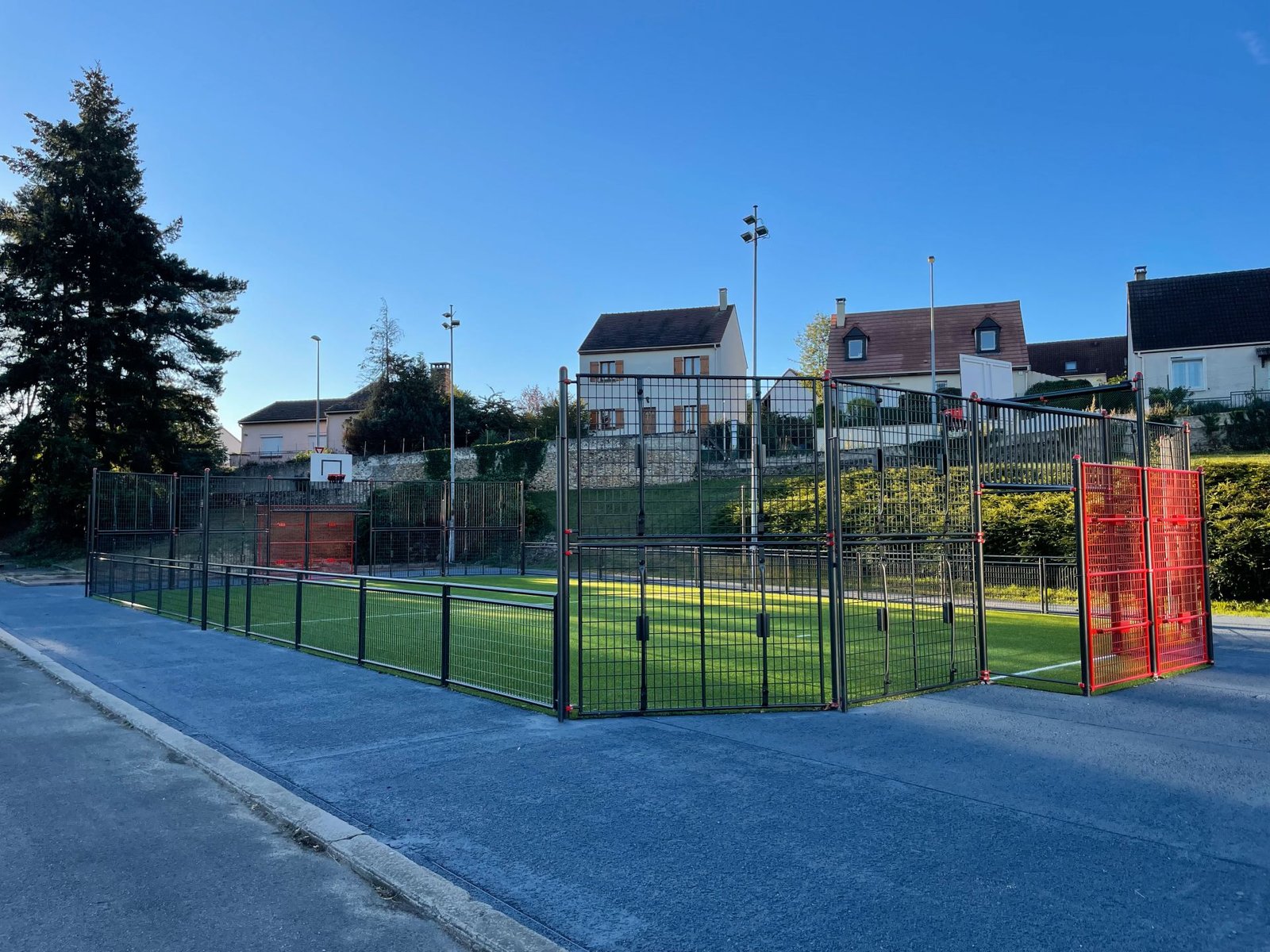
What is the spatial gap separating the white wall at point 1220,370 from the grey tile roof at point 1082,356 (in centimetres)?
1973

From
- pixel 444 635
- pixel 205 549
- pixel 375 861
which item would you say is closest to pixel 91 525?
pixel 205 549

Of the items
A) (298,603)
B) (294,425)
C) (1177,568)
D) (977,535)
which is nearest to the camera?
(977,535)

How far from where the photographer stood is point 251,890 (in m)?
3.93

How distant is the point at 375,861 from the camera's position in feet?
13.8

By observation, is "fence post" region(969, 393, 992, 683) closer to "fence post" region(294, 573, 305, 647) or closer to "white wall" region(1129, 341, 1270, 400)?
"fence post" region(294, 573, 305, 647)

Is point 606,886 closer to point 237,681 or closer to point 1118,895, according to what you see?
point 1118,895

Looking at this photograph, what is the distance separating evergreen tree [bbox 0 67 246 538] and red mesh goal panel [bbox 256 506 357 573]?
14608mm

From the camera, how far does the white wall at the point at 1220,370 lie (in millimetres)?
35906

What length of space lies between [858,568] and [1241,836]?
4.63m

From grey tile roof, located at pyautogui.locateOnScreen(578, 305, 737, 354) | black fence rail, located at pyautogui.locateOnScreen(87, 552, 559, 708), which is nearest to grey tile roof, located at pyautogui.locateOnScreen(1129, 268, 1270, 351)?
grey tile roof, located at pyautogui.locateOnScreen(578, 305, 737, 354)

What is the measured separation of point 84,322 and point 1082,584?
40427 millimetres

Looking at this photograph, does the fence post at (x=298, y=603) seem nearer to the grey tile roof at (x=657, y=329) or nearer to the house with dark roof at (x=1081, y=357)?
the grey tile roof at (x=657, y=329)

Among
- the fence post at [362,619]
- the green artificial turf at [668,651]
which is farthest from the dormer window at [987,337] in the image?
the fence post at [362,619]

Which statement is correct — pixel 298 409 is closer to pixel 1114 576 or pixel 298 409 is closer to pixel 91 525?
pixel 91 525
